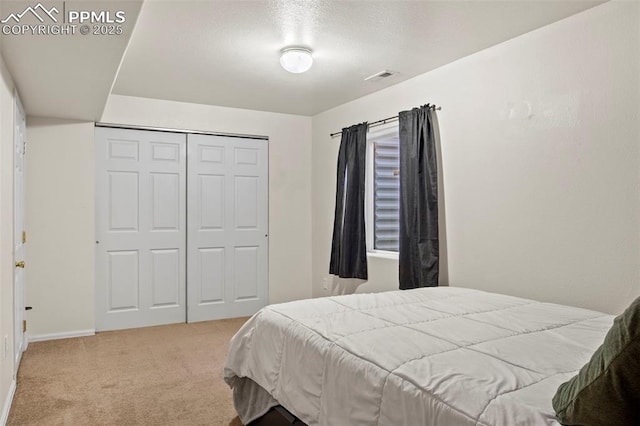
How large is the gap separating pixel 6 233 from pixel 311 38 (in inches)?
88.7

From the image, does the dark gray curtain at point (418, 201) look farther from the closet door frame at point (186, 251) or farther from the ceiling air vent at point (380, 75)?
the closet door frame at point (186, 251)

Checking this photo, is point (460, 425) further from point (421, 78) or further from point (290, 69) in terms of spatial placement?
point (421, 78)

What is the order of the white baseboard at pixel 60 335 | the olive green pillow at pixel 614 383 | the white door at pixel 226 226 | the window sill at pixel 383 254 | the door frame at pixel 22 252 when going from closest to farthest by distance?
the olive green pillow at pixel 614 383 < the door frame at pixel 22 252 < the white baseboard at pixel 60 335 < the window sill at pixel 383 254 < the white door at pixel 226 226

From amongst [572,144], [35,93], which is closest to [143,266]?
[35,93]

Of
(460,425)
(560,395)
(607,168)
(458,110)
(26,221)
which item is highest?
(458,110)

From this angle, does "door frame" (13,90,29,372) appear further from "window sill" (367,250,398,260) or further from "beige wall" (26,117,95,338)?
"window sill" (367,250,398,260)

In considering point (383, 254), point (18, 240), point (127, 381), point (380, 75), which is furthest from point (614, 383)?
point (18, 240)

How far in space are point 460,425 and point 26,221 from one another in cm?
427

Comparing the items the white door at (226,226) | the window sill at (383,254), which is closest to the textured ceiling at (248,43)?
the white door at (226,226)

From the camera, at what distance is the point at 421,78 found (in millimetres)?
4023

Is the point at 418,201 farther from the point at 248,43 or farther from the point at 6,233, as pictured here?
the point at 6,233

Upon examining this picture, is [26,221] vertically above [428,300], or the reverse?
[26,221]

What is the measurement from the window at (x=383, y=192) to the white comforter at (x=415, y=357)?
6.16 feet

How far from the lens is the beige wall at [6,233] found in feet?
8.50
